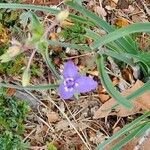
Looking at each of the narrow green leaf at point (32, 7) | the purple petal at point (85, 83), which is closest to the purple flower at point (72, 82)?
the purple petal at point (85, 83)

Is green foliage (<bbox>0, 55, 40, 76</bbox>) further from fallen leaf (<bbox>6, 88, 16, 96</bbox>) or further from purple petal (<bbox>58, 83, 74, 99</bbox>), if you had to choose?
purple petal (<bbox>58, 83, 74, 99</bbox>)

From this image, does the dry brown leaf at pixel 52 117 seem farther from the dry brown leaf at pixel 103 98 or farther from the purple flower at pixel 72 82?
the purple flower at pixel 72 82

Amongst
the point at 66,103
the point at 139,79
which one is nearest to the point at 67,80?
the point at 66,103

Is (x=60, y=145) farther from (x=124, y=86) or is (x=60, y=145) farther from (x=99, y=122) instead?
(x=124, y=86)

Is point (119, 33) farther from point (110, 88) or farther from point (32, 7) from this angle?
point (32, 7)

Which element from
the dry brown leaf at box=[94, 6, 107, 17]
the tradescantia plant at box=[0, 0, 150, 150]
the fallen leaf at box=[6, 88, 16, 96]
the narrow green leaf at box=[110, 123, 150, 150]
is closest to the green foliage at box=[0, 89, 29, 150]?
the fallen leaf at box=[6, 88, 16, 96]
